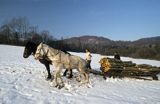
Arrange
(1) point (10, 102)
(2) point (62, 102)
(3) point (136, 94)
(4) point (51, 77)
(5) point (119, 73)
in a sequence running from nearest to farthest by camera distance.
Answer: (1) point (10, 102)
(2) point (62, 102)
(3) point (136, 94)
(4) point (51, 77)
(5) point (119, 73)

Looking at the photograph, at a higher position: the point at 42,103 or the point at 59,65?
the point at 59,65

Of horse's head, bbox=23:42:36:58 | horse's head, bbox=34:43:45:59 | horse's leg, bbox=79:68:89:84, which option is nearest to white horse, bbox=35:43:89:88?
horse's head, bbox=34:43:45:59

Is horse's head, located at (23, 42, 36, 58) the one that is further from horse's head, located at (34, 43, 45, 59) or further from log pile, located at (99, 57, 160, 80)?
log pile, located at (99, 57, 160, 80)

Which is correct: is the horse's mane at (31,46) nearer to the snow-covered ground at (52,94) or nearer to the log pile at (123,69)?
the snow-covered ground at (52,94)

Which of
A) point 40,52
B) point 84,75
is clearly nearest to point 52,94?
point 40,52

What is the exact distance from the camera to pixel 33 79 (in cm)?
1420

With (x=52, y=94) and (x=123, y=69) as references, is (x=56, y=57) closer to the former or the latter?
(x=52, y=94)

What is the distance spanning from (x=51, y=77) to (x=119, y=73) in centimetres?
579

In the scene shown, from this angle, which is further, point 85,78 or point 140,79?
point 140,79

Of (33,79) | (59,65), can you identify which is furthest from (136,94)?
(33,79)

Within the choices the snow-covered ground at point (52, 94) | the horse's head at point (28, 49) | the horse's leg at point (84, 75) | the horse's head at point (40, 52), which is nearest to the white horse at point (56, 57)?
the horse's head at point (40, 52)

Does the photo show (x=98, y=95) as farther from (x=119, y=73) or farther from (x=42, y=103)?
(x=119, y=73)

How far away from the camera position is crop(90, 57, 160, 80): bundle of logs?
18203mm

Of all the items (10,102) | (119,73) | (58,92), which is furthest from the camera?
(119,73)
